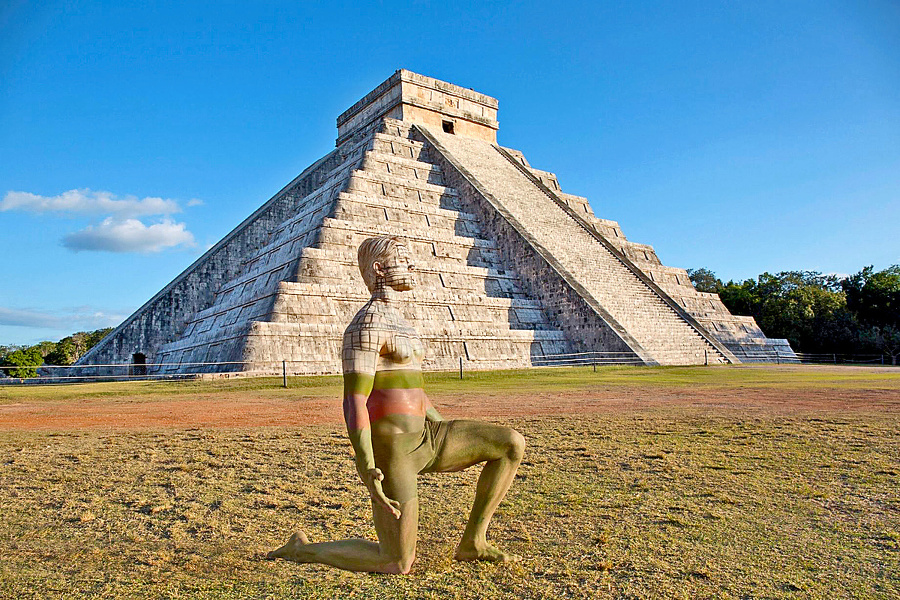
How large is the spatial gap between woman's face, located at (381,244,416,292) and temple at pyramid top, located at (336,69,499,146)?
25.9m

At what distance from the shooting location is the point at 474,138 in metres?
31.1

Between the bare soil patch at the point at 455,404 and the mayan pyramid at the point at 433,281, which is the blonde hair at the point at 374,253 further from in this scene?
the mayan pyramid at the point at 433,281

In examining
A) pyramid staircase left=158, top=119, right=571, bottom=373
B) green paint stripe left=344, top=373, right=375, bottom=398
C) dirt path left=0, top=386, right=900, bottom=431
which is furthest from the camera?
pyramid staircase left=158, top=119, right=571, bottom=373

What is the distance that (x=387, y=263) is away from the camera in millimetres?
3295

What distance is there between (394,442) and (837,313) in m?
32.5

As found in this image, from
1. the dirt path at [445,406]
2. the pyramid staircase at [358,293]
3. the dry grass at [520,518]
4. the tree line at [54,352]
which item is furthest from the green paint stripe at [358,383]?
the tree line at [54,352]

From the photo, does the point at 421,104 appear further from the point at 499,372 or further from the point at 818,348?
the point at 818,348

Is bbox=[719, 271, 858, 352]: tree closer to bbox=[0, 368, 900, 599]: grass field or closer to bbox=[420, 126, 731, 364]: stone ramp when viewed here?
bbox=[420, 126, 731, 364]: stone ramp

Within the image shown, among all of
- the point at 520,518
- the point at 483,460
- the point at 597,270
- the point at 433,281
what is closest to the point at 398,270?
the point at 483,460

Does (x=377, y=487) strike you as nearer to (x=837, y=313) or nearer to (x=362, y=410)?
(x=362, y=410)

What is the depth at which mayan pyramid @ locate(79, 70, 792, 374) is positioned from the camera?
16.9 m

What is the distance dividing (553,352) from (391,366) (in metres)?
16.4

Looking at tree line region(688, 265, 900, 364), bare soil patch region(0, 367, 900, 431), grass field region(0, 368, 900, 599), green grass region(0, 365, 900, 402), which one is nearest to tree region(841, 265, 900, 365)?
tree line region(688, 265, 900, 364)

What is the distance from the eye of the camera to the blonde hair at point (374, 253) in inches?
130
